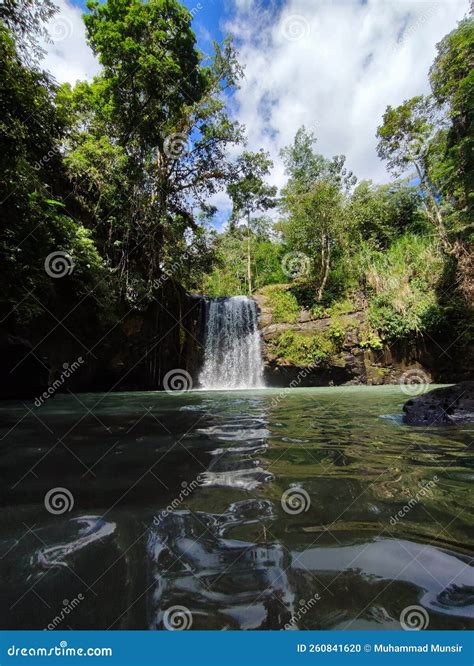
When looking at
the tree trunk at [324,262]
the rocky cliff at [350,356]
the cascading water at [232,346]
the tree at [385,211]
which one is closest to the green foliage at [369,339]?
the rocky cliff at [350,356]

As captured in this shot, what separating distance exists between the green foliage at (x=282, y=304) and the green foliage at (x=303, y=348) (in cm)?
127

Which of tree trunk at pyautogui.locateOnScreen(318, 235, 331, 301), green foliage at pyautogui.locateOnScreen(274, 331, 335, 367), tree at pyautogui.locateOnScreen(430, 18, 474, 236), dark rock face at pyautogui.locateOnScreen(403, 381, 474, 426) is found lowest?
dark rock face at pyautogui.locateOnScreen(403, 381, 474, 426)

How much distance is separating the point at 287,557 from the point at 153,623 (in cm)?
60

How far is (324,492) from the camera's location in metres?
2.13

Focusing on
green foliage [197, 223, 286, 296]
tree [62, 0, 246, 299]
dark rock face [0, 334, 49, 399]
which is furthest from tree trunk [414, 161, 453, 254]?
dark rock face [0, 334, 49, 399]

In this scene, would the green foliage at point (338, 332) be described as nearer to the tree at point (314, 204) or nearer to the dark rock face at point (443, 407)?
the tree at point (314, 204)

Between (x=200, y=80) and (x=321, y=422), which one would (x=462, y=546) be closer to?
(x=321, y=422)

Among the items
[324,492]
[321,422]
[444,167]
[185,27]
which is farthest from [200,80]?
[324,492]

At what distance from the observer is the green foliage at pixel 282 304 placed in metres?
17.5

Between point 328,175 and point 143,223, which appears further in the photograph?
point 328,175

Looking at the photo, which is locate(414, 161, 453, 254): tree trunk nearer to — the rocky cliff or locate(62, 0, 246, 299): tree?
the rocky cliff

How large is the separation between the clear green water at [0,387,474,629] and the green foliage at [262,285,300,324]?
14.3 m

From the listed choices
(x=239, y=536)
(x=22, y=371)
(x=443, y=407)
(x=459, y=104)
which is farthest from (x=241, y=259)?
(x=239, y=536)

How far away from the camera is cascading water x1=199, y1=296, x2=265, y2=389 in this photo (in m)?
16.0
